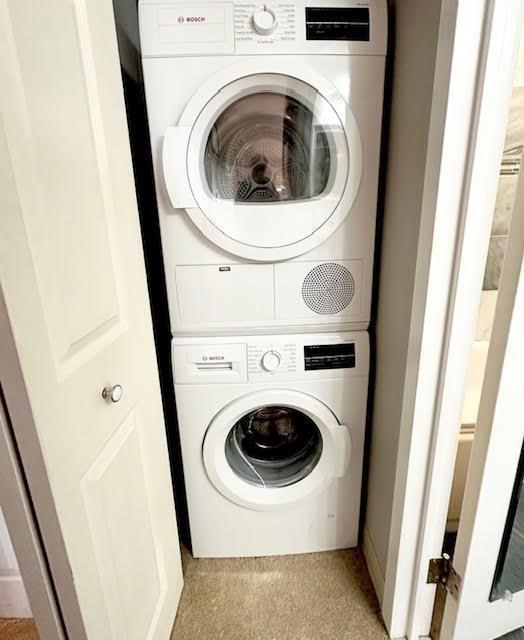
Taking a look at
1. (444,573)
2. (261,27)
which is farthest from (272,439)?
(261,27)

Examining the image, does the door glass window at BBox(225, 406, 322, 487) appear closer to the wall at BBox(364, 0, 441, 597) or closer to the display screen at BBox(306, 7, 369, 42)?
the wall at BBox(364, 0, 441, 597)

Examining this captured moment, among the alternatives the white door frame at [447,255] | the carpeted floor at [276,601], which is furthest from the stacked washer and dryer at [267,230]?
the white door frame at [447,255]

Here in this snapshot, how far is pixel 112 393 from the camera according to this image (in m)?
0.71

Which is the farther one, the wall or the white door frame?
the wall

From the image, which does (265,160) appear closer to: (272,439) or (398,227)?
(398,227)

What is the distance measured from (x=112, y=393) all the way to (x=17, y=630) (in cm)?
93

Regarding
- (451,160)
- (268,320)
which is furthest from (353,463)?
(451,160)

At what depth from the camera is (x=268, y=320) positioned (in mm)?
1104

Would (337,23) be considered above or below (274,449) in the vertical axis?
above

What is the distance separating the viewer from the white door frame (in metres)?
0.64

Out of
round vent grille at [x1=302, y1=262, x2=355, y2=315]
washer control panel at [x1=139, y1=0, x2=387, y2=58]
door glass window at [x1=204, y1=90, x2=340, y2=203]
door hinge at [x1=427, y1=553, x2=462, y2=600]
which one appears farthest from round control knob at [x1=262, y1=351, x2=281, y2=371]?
washer control panel at [x1=139, y1=0, x2=387, y2=58]

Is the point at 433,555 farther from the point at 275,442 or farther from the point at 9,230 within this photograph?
the point at 9,230

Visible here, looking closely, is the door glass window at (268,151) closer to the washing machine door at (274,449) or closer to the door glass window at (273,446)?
the washing machine door at (274,449)

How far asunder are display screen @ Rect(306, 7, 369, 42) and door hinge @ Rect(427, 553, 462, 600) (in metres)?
1.33
